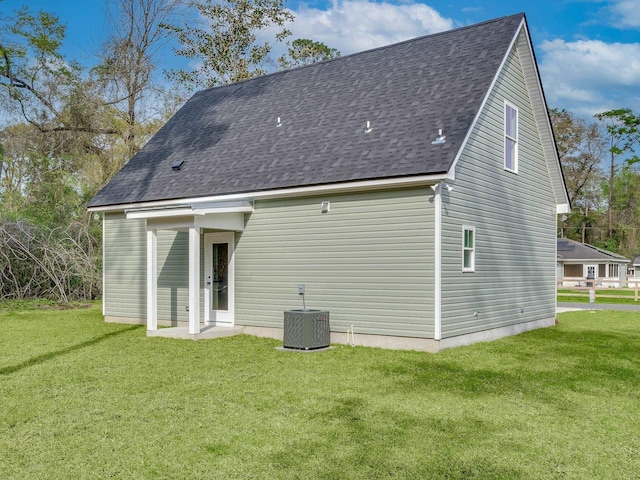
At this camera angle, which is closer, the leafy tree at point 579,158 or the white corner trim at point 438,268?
the white corner trim at point 438,268

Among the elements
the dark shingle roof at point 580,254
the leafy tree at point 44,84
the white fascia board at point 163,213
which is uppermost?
the leafy tree at point 44,84

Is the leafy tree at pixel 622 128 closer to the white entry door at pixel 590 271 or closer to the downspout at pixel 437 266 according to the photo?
the white entry door at pixel 590 271

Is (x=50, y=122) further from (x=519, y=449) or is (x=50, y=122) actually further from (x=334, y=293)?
(x=519, y=449)

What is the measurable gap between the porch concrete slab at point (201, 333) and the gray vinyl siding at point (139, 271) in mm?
1137

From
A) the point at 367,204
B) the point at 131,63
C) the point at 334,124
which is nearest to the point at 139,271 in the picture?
the point at 334,124

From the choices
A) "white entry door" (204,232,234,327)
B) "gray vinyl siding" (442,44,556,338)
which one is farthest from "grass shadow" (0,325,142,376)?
"gray vinyl siding" (442,44,556,338)

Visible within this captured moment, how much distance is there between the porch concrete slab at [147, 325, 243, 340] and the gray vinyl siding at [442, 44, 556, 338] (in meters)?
4.56

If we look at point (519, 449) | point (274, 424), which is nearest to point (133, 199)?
point (274, 424)

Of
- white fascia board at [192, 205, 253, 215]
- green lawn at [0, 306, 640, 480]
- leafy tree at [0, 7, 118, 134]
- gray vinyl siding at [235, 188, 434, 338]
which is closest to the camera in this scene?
green lawn at [0, 306, 640, 480]

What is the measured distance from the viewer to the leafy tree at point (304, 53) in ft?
116

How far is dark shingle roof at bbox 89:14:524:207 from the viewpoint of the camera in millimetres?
11312

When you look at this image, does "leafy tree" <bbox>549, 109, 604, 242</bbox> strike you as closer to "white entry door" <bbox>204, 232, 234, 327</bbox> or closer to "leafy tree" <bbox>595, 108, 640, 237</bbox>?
"leafy tree" <bbox>595, 108, 640, 237</bbox>

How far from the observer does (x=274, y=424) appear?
237 inches

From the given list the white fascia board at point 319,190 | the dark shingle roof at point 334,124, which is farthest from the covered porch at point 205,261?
the dark shingle roof at point 334,124
